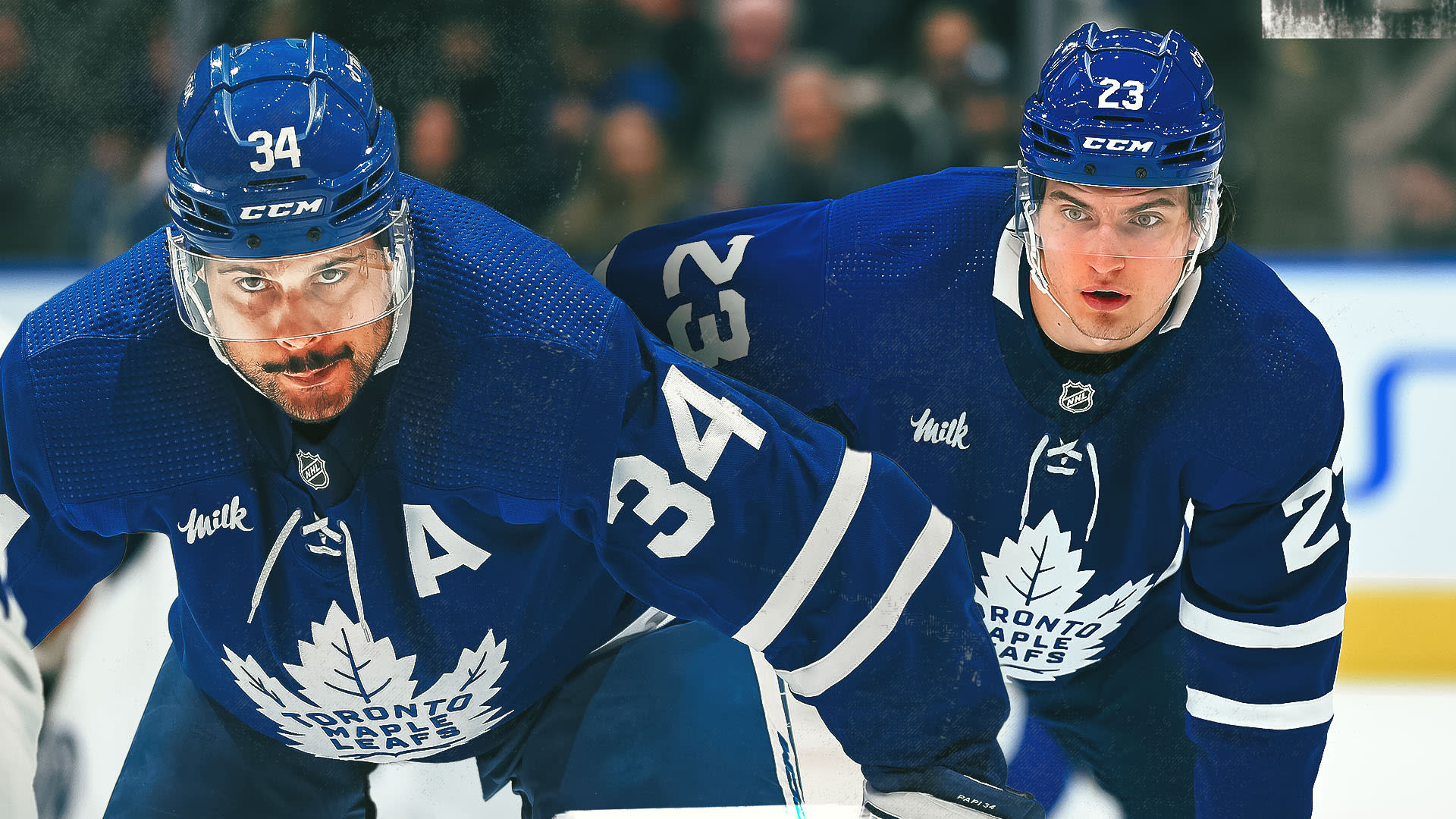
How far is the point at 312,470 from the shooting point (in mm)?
1384

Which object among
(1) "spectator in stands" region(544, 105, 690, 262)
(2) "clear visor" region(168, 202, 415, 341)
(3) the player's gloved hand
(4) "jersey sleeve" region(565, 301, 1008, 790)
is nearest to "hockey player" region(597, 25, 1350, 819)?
(1) "spectator in stands" region(544, 105, 690, 262)

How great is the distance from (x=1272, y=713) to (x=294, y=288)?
4.03 ft

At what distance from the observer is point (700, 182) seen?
201cm

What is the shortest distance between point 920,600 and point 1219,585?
512mm

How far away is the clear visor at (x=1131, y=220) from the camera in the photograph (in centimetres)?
159

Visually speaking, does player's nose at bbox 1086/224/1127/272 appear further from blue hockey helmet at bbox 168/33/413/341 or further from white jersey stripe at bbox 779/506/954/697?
blue hockey helmet at bbox 168/33/413/341

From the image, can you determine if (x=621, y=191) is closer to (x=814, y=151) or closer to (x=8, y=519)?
(x=814, y=151)

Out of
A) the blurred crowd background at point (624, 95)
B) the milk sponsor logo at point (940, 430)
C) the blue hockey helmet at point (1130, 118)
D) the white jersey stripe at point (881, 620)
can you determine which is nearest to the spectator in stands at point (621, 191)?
the blurred crowd background at point (624, 95)

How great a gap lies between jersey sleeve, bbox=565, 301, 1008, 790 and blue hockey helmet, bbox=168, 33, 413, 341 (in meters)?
0.23

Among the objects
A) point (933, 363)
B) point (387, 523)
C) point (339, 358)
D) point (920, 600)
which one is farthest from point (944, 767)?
point (339, 358)

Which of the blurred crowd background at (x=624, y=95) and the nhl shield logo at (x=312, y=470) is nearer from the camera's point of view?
the nhl shield logo at (x=312, y=470)

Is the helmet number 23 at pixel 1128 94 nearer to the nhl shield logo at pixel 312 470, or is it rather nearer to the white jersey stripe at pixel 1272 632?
the white jersey stripe at pixel 1272 632

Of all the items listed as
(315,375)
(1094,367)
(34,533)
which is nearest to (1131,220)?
(1094,367)

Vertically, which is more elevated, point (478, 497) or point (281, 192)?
point (281, 192)
